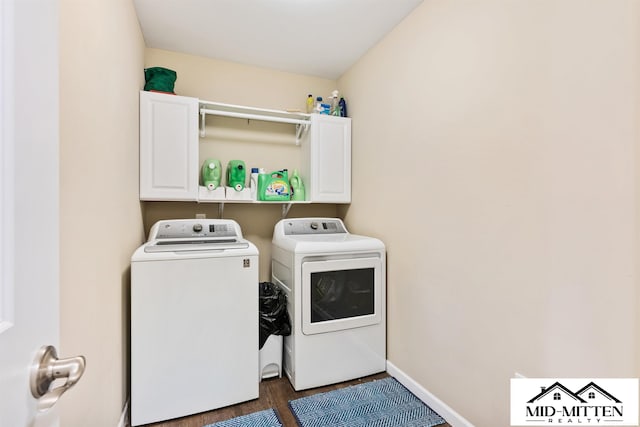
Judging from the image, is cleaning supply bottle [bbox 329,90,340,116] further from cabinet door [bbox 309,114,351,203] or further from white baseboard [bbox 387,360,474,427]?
white baseboard [bbox 387,360,474,427]

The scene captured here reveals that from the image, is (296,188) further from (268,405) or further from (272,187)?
(268,405)

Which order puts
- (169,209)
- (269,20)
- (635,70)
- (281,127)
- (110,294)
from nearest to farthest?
(635,70) < (110,294) < (269,20) < (169,209) < (281,127)

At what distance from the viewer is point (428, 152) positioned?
184cm

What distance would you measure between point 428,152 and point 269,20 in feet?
4.56

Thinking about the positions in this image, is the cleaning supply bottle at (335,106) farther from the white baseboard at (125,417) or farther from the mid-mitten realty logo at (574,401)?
the white baseboard at (125,417)

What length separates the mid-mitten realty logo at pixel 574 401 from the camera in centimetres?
104

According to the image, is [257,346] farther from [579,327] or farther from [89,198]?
[579,327]

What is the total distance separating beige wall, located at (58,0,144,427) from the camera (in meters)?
0.94

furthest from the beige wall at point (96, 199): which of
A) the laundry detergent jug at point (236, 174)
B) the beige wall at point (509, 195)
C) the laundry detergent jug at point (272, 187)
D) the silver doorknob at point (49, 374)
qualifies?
the beige wall at point (509, 195)

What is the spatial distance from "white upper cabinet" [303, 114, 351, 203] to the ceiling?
0.55 meters

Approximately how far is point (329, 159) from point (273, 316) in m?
1.36

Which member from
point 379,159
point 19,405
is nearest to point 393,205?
point 379,159

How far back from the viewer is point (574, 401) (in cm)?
115

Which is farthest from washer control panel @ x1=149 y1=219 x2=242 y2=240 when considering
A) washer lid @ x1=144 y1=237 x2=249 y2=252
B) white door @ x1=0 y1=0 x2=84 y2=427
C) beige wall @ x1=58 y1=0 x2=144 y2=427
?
white door @ x1=0 y1=0 x2=84 y2=427
